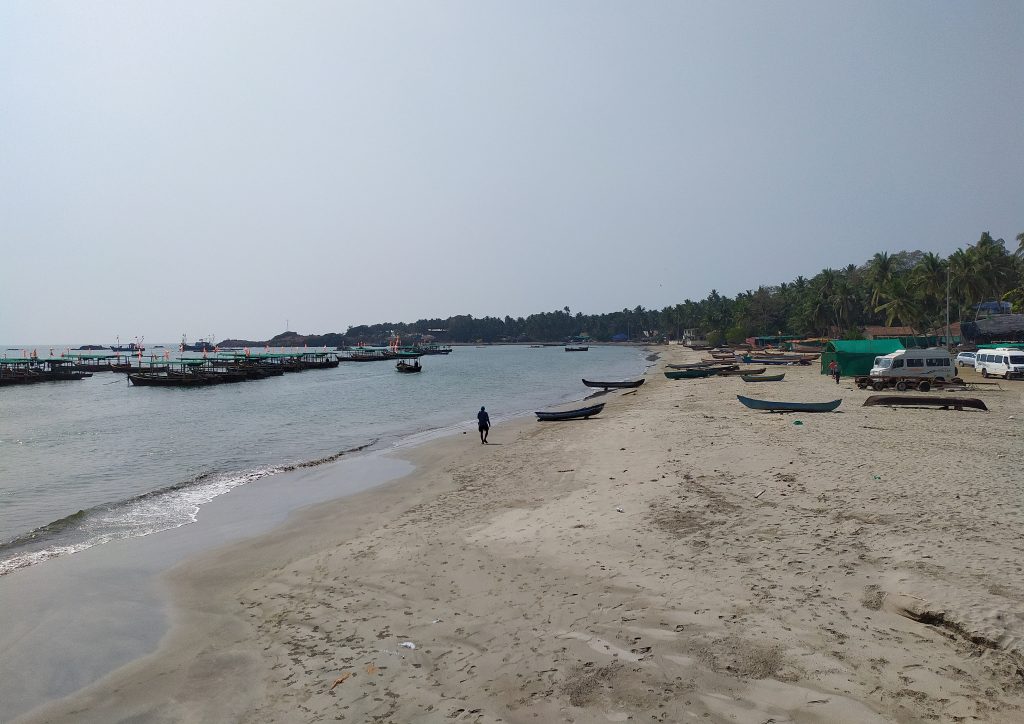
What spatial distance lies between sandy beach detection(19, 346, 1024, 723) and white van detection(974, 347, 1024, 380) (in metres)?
25.3

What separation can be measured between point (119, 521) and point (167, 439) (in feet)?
56.8

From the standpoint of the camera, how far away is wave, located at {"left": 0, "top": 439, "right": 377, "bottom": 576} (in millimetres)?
13539

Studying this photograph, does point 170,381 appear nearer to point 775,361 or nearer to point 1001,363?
point 775,361

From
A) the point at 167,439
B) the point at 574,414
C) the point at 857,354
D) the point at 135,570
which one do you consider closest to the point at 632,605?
the point at 135,570

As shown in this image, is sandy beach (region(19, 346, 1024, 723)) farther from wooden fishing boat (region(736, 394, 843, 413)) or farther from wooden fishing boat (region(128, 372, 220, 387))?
wooden fishing boat (region(128, 372, 220, 387))

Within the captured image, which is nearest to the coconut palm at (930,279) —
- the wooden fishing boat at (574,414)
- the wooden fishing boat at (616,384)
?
the wooden fishing boat at (616,384)

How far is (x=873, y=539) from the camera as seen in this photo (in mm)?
9359

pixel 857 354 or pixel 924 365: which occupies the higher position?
pixel 857 354

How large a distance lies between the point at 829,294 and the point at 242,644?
104 meters

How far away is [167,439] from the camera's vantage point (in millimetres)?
31391

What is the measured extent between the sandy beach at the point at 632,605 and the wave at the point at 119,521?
3705 millimetres

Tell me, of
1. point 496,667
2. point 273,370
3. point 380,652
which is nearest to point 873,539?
point 496,667

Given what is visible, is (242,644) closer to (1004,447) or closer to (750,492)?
(750,492)

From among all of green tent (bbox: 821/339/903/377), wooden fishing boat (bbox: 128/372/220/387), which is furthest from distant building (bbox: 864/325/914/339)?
wooden fishing boat (bbox: 128/372/220/387)
